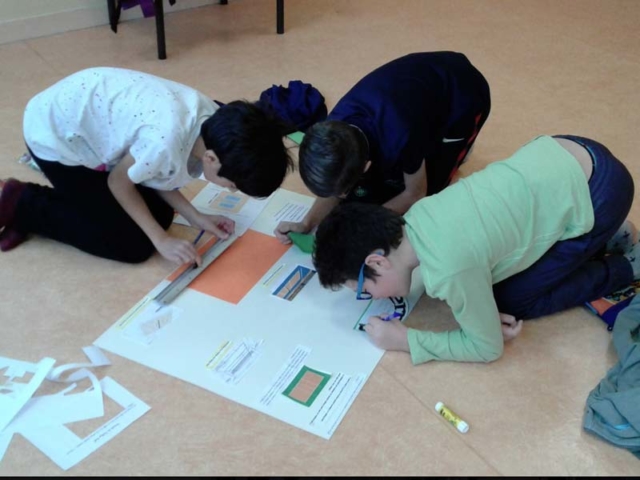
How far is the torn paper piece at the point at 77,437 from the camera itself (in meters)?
1.13

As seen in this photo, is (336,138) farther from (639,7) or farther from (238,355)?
(639,7)

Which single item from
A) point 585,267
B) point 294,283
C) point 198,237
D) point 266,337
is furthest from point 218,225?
point 585,267

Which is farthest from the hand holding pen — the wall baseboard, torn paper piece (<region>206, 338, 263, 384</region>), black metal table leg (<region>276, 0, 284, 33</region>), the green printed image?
the wall baseboard

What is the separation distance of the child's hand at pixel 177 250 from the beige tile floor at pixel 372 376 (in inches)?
2.3

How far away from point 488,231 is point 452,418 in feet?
1.22

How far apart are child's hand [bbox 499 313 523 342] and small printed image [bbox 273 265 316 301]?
1.53ft

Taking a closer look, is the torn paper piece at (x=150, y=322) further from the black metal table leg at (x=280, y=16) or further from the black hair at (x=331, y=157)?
the black metal table leg at (x=280, y=16)

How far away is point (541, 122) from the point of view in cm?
223

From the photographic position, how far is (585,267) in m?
1.48

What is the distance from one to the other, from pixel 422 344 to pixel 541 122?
4.13ft

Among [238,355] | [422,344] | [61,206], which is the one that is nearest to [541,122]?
[422,344]

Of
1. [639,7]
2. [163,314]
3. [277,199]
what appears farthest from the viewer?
[639,7]

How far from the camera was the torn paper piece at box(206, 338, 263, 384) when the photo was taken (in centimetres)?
128

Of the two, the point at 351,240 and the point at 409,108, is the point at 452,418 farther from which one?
the point at 409,108
